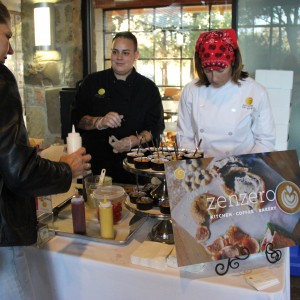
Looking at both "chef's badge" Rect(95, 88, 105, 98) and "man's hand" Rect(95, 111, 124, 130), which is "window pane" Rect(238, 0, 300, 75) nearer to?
"chef's badge" Rect(95, 88, 105, 98)

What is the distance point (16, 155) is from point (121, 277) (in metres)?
0.48

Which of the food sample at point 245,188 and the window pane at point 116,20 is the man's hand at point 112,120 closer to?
the food sample at point 245,188

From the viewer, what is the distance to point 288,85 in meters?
2.64

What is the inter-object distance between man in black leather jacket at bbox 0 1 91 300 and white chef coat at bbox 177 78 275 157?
0.76 meters

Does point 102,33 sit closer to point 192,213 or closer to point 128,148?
point 128,148

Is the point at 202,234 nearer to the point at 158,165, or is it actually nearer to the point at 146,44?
the point at 158,165

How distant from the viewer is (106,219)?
125 centimetres

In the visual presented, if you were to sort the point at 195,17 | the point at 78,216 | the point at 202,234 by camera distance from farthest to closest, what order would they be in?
the point at 195,17
the point at 78,216
the point at 202,234

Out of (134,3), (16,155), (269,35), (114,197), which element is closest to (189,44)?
(134,3)

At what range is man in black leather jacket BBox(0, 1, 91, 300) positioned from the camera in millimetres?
910

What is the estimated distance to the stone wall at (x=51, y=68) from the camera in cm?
309

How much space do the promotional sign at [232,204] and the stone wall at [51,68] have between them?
243 cm

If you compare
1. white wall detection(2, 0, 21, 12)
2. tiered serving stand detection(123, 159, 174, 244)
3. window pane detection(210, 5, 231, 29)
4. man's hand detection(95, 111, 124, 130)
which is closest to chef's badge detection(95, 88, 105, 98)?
man's hand detection(95, 111, 124, 130)

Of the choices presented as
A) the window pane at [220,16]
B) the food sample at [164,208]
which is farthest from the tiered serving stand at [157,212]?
the window pane at [220,16]
